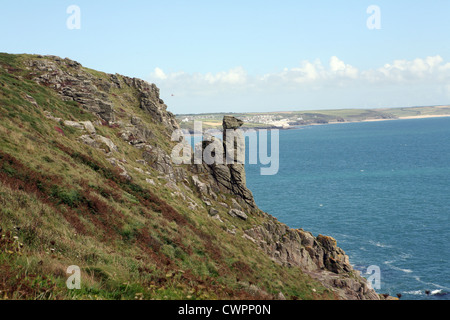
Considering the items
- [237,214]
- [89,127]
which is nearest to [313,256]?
[237,214]

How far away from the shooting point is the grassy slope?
11547 mm

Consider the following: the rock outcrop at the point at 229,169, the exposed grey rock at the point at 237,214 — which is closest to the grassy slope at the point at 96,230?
the exposed grey rock at the point at 237,214

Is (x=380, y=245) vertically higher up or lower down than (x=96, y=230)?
lower down

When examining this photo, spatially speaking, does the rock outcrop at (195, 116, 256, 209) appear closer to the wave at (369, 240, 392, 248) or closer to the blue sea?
the blue sea

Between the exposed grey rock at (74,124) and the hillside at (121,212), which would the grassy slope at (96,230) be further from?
the exposed grey rock at (74,124)

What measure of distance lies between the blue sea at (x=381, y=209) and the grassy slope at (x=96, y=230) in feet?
90.3

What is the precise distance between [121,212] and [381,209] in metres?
79.0

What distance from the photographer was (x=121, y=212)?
23422 mm

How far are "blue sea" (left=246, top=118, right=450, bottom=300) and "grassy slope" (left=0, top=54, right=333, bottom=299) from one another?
27.5 metres

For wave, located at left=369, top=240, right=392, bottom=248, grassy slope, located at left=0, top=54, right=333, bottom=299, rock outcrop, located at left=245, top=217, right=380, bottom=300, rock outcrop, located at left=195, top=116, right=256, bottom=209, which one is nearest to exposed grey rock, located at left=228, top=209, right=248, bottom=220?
grassy slope, located at left=0, top=54, right=333, bottom=299

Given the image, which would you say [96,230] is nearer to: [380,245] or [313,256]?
[313,256]
